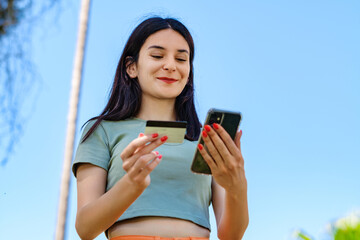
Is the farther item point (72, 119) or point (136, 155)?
point (72, 119)

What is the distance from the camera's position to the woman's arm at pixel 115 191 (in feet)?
5.99

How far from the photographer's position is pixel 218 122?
1946 millimetres

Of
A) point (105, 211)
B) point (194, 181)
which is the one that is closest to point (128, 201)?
point (105, 211)

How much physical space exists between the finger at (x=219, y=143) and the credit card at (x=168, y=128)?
103 millimetres

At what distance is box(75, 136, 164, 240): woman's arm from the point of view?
1825 millimetres

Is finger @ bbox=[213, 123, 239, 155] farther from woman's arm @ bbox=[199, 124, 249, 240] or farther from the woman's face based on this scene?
the woman's face

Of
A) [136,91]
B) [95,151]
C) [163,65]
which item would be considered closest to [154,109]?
[136,91]

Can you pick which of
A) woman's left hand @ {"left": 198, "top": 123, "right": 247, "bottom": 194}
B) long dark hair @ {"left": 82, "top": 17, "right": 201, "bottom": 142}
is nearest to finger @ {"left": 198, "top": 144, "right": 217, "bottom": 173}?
woman's left hand @ {"left": 198, "top": 123, "right": 247, "bottom": 194}

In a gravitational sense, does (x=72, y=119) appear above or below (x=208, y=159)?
below

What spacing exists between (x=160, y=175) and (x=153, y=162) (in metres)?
Answer: 0.38

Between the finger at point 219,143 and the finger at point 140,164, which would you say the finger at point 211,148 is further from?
the finger at point 140,164

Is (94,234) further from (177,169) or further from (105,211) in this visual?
(177,169)

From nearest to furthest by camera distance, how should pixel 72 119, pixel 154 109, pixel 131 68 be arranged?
1. pixel 154 109
2. pixel 131 68
3. pixel 72 119

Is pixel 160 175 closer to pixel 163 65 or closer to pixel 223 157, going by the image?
pixel 223 157
